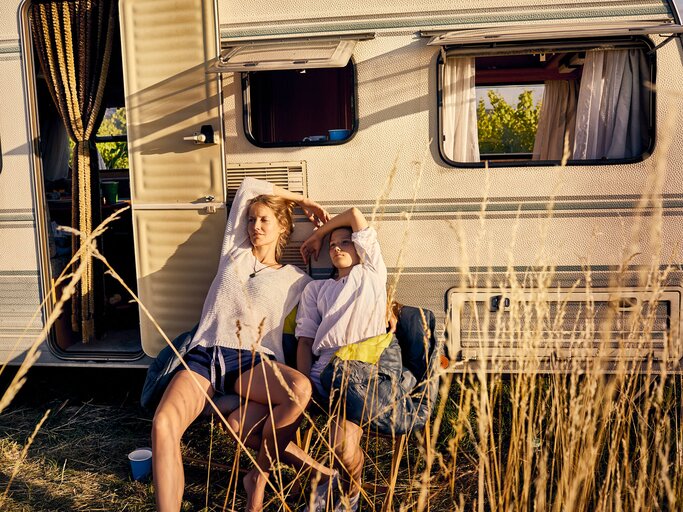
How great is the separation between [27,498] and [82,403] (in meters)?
1.29

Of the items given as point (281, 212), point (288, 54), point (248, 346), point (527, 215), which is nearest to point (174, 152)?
point (281, 212)

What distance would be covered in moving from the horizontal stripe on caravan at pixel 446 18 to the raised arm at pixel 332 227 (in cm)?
113

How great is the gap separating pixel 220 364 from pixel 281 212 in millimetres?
963

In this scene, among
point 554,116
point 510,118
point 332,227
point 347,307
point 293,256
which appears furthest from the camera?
point 510,118

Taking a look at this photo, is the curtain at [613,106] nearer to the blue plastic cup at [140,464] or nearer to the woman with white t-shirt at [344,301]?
the woman with white t-shirt at [344,301]

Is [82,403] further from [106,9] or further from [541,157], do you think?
[541,157]

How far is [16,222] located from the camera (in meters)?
4.35

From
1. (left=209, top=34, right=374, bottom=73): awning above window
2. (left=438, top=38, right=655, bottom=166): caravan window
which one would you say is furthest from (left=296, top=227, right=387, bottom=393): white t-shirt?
(left=209, top=34, right=374, bottom=73): awning above window

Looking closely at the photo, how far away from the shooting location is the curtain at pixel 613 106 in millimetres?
3828

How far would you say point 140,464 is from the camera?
11.8ft

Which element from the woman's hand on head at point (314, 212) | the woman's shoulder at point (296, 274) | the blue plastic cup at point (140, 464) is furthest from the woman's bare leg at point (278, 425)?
the woman's hand on head at point (314, 212)

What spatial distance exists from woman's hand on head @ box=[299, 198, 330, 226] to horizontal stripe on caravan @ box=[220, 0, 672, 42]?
103 cm

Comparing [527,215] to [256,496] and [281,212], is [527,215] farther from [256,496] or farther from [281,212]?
[256,496]

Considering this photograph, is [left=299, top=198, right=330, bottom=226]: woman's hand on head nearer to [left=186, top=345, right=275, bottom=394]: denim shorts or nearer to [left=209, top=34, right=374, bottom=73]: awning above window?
[left=209, top=34, right=374, bottom=73]: awning above window
